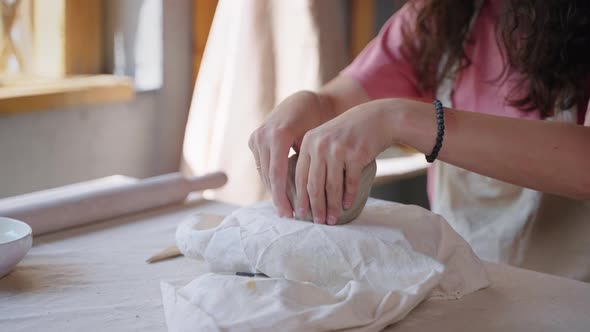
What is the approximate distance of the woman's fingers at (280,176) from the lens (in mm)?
908

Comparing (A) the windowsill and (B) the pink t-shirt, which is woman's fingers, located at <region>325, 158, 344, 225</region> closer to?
(B) the pink t-shirt

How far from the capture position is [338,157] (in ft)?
2.81

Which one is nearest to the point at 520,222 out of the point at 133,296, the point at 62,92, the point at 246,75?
the point at 133,296

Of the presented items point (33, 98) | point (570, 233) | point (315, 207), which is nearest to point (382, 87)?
point (570, 233)

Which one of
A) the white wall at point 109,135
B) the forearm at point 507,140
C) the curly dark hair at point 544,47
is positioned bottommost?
the white wall at point 109,135

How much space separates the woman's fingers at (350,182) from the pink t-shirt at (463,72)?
0.48 meters

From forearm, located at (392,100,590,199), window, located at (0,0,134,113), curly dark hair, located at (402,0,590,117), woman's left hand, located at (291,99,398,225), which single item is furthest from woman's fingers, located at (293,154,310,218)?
window, located at (0,0,134,113)

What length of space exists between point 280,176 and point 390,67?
559 millimetres

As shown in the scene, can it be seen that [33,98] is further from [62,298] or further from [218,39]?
[62,298]

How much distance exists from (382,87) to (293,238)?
651mm

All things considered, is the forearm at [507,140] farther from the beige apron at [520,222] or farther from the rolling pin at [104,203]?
the rolling pin at [104,203]

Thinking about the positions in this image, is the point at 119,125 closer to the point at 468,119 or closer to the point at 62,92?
the point at 62,92

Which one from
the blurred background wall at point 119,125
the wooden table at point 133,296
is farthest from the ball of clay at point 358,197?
the blurred background wall at point 119,125

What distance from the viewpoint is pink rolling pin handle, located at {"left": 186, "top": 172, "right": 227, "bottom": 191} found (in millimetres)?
1265
